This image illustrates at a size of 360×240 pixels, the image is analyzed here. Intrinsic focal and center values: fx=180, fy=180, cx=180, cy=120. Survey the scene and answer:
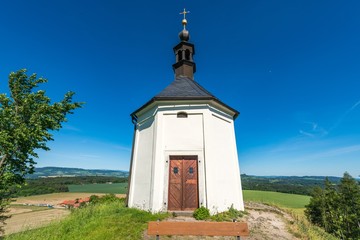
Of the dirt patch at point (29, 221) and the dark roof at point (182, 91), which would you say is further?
the dark roof at point (182, 91)

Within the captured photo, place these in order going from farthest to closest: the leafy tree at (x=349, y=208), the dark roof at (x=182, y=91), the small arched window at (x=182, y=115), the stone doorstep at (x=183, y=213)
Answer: the leafy tree at (x=349, y=208)
the dark roof at (x=182, y=91)
the small arched window at (x=182, y=115)
the stone doorstep at (x=183, y=213)

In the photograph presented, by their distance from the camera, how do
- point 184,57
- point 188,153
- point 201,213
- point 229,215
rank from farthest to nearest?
point 184,57 → point 188,153 → point 229,215 → point 201,213

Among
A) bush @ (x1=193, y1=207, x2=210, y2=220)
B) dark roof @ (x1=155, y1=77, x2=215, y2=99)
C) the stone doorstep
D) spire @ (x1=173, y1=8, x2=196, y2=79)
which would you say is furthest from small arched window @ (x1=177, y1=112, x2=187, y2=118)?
spire @ (x1=173, y1=8, x2=196, y2=79)

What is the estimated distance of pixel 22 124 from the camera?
7.27 m

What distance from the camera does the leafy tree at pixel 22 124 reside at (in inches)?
271

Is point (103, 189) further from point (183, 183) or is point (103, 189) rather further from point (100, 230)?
point (100, 230)

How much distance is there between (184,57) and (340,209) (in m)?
36.2

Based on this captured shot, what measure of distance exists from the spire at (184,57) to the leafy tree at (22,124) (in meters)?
9.35

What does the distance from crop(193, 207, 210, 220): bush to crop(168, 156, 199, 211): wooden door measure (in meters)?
0.59

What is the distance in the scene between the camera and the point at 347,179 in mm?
30906

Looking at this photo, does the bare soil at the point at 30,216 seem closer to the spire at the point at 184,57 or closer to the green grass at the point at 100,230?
the green grass at the point at 100,230

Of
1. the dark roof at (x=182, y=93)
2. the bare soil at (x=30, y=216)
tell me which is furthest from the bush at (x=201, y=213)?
the bare soil at (x=30, y=216)

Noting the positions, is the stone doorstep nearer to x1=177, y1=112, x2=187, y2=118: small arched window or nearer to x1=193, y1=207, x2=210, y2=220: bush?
x1=193, y1=207, x2=210, y2=220: bush

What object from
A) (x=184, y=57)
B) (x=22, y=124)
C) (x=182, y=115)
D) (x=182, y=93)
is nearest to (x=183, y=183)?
(x=182, y=115)
